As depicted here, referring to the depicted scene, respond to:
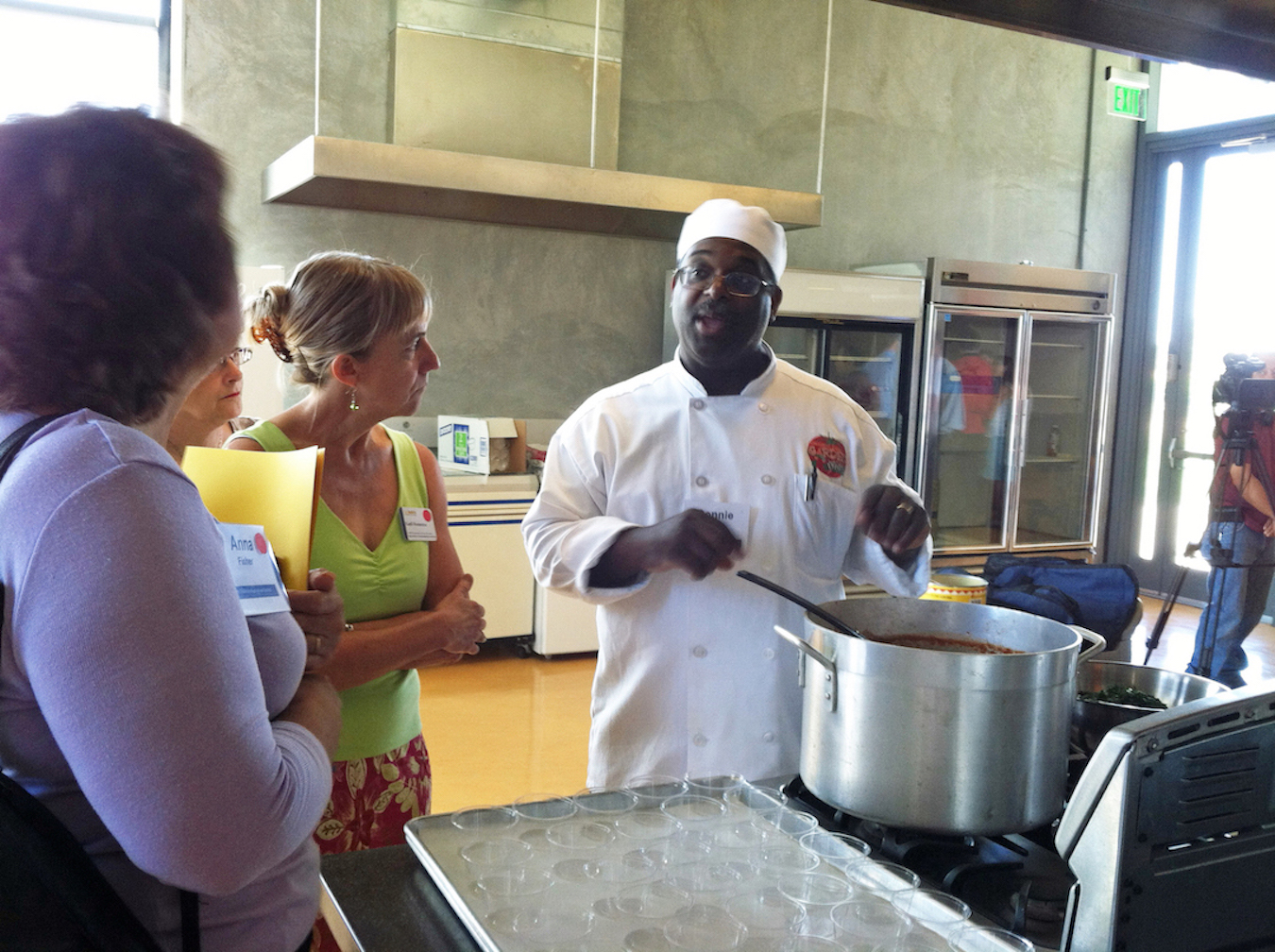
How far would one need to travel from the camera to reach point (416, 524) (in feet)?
5.92

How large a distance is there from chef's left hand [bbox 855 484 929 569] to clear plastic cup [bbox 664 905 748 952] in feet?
2.71

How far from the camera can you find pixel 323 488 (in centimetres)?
173

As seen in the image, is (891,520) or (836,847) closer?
(836,847)

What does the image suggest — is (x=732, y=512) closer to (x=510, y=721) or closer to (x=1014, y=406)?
(x=510, y=721)

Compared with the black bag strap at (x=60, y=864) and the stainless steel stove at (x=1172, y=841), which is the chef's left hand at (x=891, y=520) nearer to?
the stainless steel stove at (x=1172, y=841)

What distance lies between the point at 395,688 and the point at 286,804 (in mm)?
913

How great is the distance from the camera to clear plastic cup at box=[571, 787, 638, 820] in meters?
1.13

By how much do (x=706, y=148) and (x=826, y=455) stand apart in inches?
170

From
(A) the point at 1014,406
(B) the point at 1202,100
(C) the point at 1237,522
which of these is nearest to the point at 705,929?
(C) the point at 1237,522

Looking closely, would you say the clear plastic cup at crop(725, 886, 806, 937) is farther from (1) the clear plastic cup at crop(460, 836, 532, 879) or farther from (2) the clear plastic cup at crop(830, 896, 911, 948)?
(1) the clear plastic cup at crop(460, 836, 532, 879)

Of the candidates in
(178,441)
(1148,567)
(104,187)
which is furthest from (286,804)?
(1148,567)

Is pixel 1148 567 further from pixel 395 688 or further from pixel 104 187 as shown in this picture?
pixel 104 187

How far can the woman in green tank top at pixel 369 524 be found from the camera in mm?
1651

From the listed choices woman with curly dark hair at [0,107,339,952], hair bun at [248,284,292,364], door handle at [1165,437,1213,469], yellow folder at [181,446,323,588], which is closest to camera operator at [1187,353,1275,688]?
door handle at [1165,437,1213,469]
